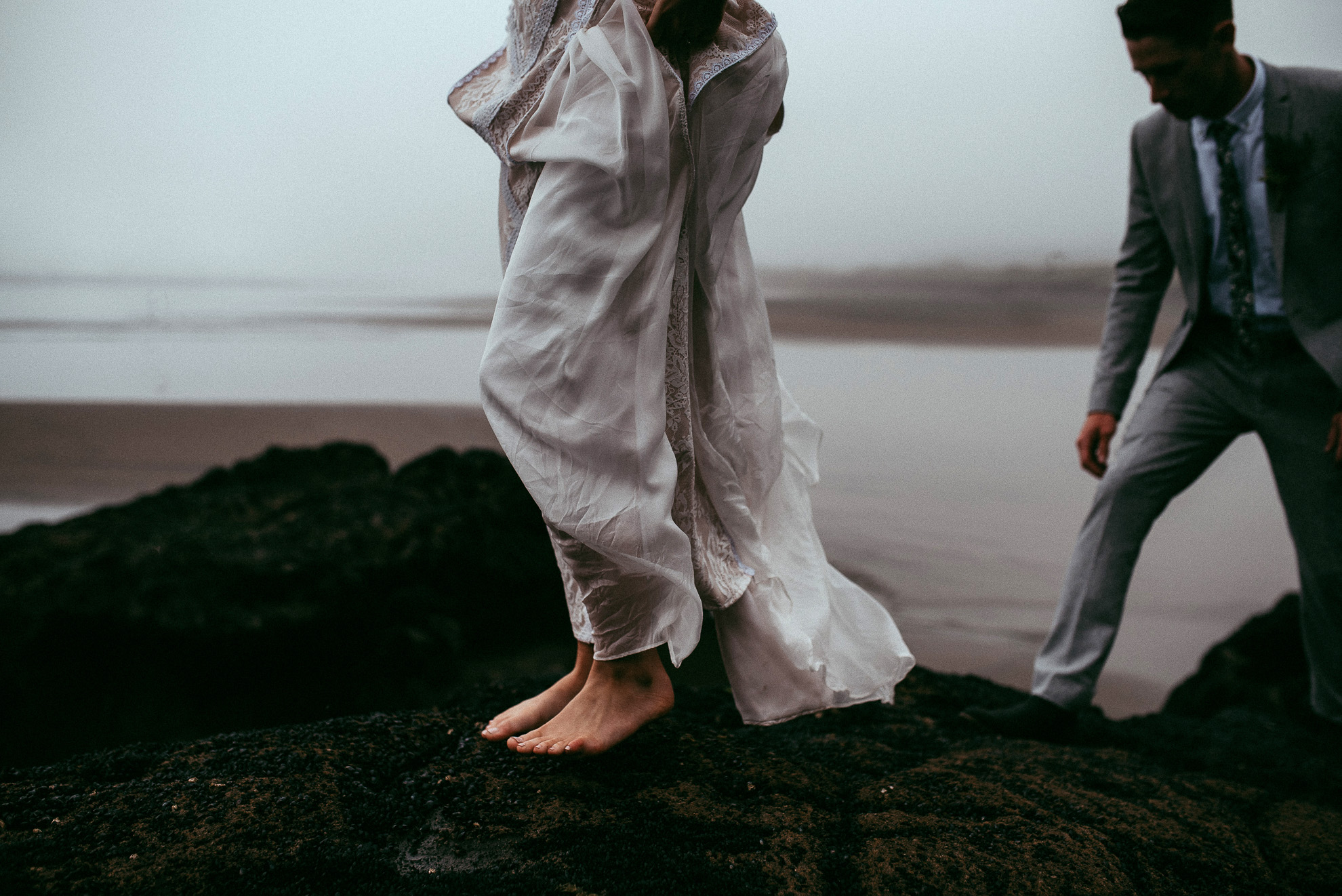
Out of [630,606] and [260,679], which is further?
[260,679]

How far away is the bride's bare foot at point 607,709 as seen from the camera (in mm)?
1146

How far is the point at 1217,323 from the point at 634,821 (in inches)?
55.0

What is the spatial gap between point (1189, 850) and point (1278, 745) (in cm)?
101

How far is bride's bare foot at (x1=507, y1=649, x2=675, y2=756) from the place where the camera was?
1.15m

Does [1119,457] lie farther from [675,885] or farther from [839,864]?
[675,885]

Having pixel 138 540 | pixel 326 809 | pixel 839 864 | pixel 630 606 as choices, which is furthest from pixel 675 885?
pixel 138 540

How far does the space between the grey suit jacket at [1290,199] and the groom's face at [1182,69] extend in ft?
0.27

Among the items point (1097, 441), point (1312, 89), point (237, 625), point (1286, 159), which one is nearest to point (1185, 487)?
point (1097, 441)

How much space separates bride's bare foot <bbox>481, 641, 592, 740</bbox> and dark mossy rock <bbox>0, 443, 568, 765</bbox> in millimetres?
1334

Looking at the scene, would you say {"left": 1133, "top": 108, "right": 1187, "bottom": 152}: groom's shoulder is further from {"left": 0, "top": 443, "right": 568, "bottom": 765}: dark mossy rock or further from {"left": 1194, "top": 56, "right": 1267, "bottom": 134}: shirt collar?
{"left": 0, "top": 443, "right": 568, "bottom": 765}: dark mossy rock

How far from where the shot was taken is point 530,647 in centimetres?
290

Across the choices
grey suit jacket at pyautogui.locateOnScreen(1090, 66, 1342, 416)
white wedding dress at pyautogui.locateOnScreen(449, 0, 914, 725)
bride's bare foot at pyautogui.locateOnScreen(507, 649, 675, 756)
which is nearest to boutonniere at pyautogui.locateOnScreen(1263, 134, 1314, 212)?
grey suit jacket at pyautogui.locateOnScreen(1090, 66, 1342, 416)

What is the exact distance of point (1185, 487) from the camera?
1731 millimetres

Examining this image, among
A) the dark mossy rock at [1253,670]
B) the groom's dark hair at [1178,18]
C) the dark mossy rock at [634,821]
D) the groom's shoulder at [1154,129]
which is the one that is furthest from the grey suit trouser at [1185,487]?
the dark mossy rock at [1253,670]
